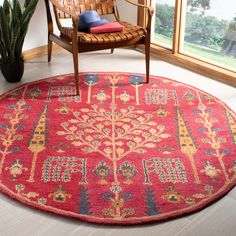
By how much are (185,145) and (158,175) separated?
1.21 feet

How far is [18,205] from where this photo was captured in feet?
7.36

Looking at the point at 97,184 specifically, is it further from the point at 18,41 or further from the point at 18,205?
the point at 18,41

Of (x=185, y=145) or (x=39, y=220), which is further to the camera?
(x=185, y=145)

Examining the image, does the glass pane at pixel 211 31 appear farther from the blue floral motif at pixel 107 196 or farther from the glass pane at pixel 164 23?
the blue floral motif at pixel 107 196

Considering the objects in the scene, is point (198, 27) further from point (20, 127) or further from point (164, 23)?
point (20, 127)

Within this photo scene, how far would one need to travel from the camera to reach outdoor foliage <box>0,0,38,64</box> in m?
3.25

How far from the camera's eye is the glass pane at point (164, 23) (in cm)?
399

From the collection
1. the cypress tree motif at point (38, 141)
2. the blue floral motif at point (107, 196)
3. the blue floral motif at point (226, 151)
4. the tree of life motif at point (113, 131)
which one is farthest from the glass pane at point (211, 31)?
the blue floral motif at point (107, 196)

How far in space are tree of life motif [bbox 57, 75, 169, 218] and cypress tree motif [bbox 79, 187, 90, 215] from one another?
19 cm

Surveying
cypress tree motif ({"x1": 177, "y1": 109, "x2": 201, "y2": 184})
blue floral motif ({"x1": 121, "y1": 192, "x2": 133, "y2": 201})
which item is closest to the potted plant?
cypress tree motif ({"x1": 177, "y1": 109, "x2": 201, "y2": 184})

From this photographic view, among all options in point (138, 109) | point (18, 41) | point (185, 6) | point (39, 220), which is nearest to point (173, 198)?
point (39, 220)

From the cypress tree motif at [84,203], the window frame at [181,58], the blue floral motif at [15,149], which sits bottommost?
the cypress tree motif at [84,203]

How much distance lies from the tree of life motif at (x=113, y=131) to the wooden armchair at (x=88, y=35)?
1.34 ft

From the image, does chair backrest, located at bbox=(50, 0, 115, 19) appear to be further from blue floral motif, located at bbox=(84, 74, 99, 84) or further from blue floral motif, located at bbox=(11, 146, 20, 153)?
blue floral motif, located at bbox=(11, 146, 20, 153)
